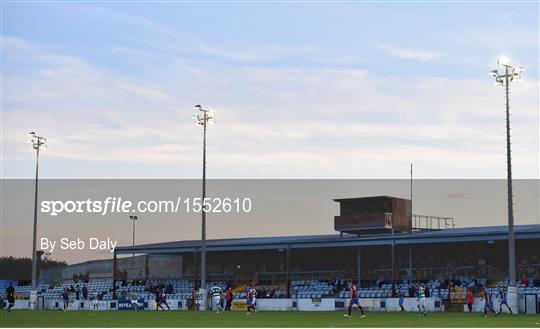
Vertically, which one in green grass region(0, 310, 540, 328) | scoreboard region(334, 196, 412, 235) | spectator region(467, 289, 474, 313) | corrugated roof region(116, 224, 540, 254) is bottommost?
green grass region(0, 310, 540, 328)

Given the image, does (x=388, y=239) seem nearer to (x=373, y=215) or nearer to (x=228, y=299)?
(x=373, y=215)

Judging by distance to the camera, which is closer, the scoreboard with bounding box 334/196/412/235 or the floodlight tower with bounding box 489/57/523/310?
the floodlight tower with bounding box 489/57/523/310

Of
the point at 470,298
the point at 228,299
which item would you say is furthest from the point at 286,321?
the point at 228,299

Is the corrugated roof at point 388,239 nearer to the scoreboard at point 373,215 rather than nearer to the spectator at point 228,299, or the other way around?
the scoreboard at point 373,215

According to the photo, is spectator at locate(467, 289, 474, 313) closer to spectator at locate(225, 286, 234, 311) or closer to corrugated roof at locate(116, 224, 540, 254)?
corrugated roof at locate(116, 224, 540, 254)

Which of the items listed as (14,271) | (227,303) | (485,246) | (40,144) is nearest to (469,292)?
(227,303)

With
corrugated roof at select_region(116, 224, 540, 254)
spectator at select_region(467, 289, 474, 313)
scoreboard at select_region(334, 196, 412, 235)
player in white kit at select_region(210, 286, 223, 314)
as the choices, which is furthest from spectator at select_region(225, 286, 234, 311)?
scoreboard at select_region(334, 196, 412, 235)

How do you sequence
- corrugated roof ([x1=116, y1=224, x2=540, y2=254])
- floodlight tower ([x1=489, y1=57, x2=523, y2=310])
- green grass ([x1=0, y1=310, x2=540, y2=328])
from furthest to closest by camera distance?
1. corrugated roof ([x1=116, y1=224, x2=540, y2=254])
2. floodlight tower ([x1=489, y1=57, x2=523, y2=310])
3. green grass ([x1=0, y1=310, x2=540, y2=328])

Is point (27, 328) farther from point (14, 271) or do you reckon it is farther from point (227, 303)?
point (14, 271)

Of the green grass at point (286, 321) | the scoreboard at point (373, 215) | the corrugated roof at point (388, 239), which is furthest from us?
the scoreboard at point (373, 215)

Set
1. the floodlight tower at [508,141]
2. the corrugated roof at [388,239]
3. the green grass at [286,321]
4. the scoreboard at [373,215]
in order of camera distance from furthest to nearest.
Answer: the scoreboard at [373,215] → the corrugated roof at [388,239] → the floodlight tower at [508,141] → the green grass at [286,321]

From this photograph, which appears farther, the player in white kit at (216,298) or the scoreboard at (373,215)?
the scoreboard at (373,215)

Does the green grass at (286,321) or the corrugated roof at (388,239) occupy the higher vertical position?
the corrugated roof at (388,239)

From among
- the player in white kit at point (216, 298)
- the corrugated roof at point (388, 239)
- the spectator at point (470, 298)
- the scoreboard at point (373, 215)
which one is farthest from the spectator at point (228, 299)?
the scoreboard at point (373, 215)
